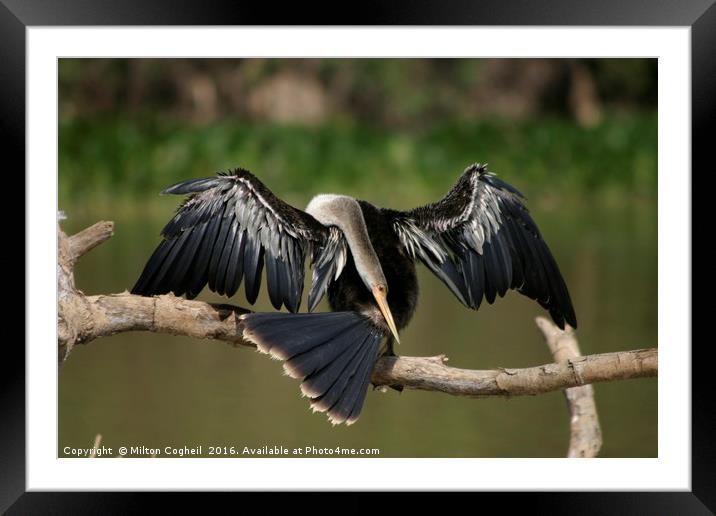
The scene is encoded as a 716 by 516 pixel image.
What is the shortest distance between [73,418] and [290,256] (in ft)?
10.2

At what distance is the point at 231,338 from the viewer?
3227 mm

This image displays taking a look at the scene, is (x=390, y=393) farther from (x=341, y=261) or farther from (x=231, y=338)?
(x=231, y=338)

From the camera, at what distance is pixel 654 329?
7.26 metres

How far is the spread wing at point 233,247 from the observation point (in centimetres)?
335

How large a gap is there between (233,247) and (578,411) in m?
1.41

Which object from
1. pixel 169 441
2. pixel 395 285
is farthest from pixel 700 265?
pixel 169 441

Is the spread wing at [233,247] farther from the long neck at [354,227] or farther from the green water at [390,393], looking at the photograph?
the green water at [390,393]

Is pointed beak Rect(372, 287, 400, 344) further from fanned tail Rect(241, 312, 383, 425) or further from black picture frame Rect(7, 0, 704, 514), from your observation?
black picture frame Rect(7, 0, 704, 514)

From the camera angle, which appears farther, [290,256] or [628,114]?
[628,114]

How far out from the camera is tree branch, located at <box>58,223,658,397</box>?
313cm
